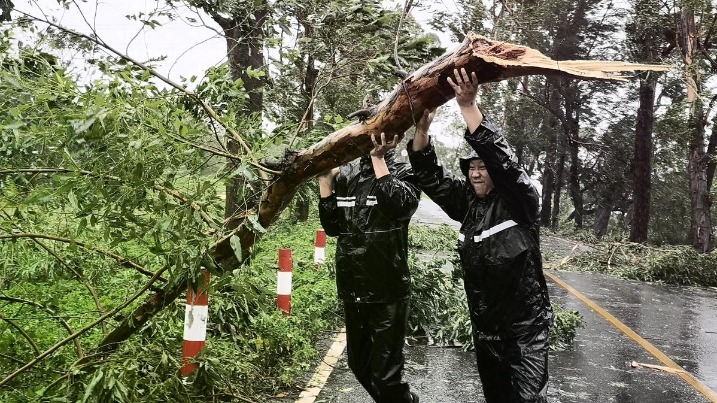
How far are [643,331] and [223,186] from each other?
762 cm

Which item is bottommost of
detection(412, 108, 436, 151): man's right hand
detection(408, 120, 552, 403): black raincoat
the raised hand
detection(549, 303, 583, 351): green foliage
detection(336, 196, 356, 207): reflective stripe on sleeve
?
detection(549, 303, 583, 351): green foliage

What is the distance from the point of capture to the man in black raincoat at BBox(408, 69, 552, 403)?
3.54 metres

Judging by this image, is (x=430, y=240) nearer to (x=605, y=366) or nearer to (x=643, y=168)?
(x=643, y=168)

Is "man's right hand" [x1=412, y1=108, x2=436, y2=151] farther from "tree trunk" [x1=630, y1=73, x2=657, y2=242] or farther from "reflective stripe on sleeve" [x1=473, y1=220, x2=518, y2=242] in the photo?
"tree trunk" [x1=630, y1=73, x2=657, y2=242]

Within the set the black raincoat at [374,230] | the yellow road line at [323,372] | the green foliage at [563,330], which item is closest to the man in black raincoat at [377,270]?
the black raincoat at [374,230]

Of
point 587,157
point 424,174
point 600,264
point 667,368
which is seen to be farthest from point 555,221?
point 424,174

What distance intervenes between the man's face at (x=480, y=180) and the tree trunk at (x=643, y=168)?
22.5 m

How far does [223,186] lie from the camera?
144 inches

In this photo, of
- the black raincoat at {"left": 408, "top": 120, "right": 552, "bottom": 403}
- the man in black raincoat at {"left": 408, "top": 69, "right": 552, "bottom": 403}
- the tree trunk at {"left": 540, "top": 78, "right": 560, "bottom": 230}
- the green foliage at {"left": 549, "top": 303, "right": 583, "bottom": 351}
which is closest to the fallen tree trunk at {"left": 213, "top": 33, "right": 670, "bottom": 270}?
the man in black raincoat at {"left": 408, "top": 69, "right": 552, "bottom": 403}

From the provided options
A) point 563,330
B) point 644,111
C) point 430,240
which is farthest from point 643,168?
point 563,330

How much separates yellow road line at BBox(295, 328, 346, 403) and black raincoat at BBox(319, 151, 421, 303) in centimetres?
122

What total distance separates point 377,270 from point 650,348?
5218 mm

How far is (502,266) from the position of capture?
369cm

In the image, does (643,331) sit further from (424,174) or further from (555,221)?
(555,221)
